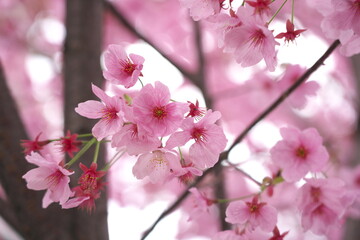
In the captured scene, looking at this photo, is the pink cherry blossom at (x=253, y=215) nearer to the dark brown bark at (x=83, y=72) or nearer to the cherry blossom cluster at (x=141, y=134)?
the cherry blossom cluster at (x=141, y=134)

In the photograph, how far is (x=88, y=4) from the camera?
6.37 feet

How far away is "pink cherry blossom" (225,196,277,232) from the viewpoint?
116cm

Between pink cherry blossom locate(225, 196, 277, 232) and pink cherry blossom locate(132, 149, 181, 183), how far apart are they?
22 cm

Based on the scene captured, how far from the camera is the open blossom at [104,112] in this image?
3.33 ft

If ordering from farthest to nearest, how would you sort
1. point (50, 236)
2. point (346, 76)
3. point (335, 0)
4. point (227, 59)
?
point (227, 59) < point (346, 76) < point (50, 236) < point (335, 0)

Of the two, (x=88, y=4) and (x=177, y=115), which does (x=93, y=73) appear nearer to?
(x=88, y=4)

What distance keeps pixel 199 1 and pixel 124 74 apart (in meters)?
0.25

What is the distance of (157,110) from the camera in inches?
39.7

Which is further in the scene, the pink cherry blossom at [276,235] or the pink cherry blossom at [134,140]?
the pink cherry blossom at [276,235]

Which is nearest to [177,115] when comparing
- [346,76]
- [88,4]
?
[88,4]

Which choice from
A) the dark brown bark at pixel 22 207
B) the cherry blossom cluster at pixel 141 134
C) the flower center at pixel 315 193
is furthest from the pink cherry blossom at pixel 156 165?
the dark brown bark at pixel 22 207

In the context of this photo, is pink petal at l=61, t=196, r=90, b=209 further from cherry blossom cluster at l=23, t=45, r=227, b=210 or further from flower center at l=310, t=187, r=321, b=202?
flower center at l=310, t=187, r=321, b=202

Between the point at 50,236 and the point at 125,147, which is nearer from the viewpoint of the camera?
the point at 125,147

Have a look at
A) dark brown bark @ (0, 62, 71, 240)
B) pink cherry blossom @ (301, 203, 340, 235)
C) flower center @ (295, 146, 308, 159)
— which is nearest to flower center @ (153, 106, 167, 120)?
flower center @ (295, 146, 308, 159)
